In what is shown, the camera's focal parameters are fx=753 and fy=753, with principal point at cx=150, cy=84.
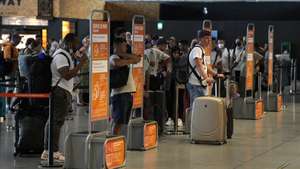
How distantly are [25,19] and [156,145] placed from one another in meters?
12.8

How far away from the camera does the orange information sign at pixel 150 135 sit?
1177 cm

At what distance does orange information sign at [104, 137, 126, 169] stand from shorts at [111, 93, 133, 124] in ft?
4.10

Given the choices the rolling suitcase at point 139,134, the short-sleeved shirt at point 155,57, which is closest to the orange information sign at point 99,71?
the rolling suitcase at point 139,134

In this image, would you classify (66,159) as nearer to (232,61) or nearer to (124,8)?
(232,61)

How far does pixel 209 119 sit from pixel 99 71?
336 centimetres

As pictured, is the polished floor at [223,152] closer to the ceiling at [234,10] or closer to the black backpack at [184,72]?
the black backpack at [184,72]

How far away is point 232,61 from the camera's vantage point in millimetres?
20578

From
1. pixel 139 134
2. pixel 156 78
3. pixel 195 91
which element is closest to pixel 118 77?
pixel 139 134

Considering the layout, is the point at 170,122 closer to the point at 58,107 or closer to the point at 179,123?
the point at 179,123

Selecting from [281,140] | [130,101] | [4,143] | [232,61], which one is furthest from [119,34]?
[232,61]

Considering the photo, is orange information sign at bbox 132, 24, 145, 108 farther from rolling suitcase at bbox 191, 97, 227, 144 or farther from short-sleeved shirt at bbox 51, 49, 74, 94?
short-sleeved shirt at bbox 51, 49, 74, 94

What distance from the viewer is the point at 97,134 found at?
31.6ft

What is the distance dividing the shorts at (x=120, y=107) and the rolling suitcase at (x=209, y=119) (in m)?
1.60

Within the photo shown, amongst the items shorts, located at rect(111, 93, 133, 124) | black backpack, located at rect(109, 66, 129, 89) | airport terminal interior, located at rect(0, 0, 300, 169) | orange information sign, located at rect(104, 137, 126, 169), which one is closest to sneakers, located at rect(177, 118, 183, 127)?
airport terminal interior, located at rect(0, 0, 300, 169)
